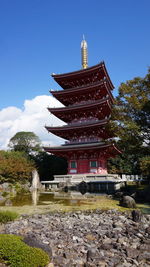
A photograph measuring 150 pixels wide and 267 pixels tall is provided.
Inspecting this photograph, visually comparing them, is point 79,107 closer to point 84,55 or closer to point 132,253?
point 84,55

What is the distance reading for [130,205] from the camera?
49.0ft

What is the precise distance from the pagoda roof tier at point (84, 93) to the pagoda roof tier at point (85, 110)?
57.2 inches

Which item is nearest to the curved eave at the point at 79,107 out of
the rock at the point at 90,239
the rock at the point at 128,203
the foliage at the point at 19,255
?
the rock at the point at 128,203

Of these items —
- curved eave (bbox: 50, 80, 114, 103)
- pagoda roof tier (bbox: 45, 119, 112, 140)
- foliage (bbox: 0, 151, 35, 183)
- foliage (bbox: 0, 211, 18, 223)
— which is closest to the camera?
foliage (bbox: 0, 211, 18, 223)

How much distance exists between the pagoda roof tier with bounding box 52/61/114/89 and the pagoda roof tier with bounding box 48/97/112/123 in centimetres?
433

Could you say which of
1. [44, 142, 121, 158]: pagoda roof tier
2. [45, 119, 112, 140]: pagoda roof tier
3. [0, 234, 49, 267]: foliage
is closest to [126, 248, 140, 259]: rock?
[0, 234, 49, 267]: foliage

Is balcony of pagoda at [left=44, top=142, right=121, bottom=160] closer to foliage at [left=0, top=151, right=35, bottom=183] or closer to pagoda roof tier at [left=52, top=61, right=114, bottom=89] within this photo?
foliage at [left=0, top=151, right=35, bottom=183]

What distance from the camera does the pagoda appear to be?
31.5m

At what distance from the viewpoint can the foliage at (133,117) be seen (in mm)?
18984

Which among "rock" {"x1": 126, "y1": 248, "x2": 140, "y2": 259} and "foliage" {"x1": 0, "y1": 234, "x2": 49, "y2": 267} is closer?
"foliage" {"x1": 0, "y1": 234, "x2": 49, "y2": 267}

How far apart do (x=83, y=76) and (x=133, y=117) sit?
693 inches

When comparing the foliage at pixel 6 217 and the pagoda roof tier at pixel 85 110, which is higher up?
the pagoda roof tier at pixel 85 110

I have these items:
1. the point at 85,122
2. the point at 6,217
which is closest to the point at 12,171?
the point at 85,122

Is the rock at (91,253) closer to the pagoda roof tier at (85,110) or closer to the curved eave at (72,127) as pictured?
the curved eave at (72,127)
